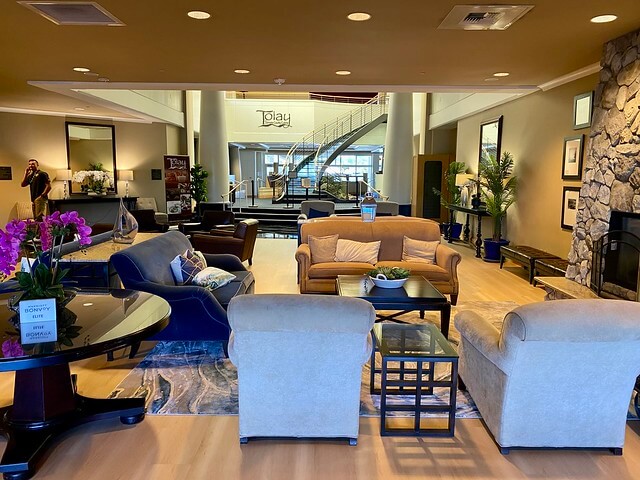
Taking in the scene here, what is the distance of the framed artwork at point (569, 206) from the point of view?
5.94 meters

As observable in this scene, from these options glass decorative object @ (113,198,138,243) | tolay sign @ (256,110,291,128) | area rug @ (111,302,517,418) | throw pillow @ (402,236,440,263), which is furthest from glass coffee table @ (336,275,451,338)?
tolay sign @ (256,110,291,128)

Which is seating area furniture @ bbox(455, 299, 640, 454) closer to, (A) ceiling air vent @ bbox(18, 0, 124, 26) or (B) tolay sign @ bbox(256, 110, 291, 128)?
(A) ceiling air vent @ bbox(18, 0, 124, 26)

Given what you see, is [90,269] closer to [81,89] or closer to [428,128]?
[81,89]

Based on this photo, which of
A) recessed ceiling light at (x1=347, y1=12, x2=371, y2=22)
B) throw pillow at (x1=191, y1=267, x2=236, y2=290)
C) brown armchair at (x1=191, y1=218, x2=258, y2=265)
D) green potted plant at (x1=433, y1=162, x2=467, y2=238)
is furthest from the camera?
green potted plant at (x1=433, y1=162, x2=467, y2=238)

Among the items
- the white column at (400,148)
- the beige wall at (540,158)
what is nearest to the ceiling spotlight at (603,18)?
the beige wall at (540,158)

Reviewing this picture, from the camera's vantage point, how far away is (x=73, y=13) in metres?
3.76

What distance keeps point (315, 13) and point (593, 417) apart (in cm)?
329

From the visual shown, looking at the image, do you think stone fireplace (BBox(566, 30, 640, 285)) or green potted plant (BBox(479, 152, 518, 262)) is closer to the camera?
stone fireplace (BBox(566, 30, 640, 285))

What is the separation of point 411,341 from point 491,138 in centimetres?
676

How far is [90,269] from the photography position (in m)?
3.91

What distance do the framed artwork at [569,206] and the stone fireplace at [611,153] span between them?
0.81 metres

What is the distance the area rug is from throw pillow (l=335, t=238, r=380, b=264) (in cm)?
196

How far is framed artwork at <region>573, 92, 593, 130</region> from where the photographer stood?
5.62 meters

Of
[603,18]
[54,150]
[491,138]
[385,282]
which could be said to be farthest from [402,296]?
[54,150]
